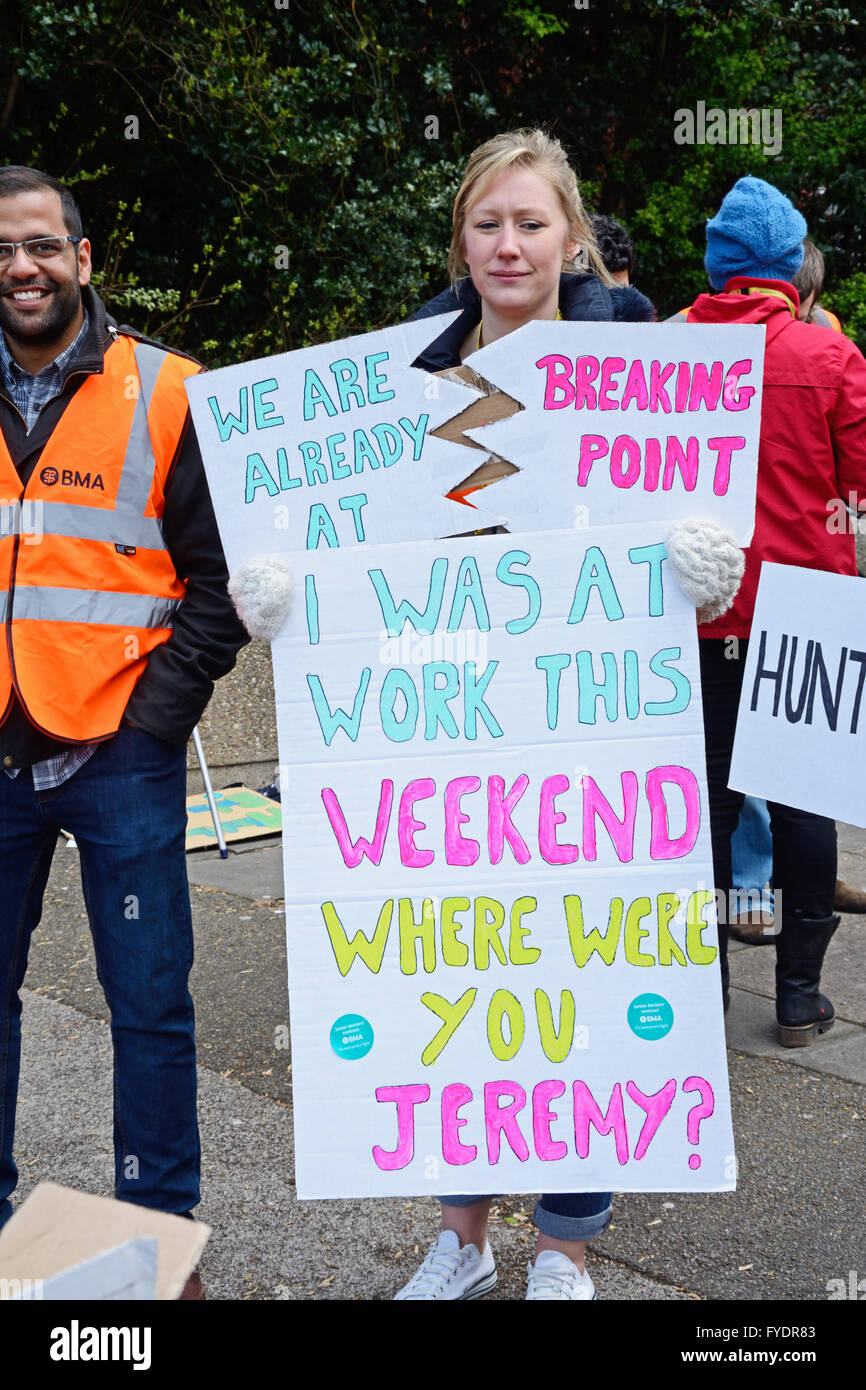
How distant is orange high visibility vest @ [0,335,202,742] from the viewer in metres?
2.45

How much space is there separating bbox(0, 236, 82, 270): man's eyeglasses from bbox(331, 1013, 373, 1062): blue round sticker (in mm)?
1417

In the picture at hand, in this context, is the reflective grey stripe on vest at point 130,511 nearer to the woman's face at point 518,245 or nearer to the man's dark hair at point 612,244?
the woman's face at point 518,245

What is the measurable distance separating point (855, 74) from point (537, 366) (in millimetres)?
10224

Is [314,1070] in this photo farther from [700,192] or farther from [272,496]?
[700,192]

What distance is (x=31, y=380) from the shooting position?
8.42ft

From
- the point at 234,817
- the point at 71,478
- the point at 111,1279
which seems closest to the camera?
the point at 111,1279

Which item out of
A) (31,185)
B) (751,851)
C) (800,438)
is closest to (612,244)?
(800,438)

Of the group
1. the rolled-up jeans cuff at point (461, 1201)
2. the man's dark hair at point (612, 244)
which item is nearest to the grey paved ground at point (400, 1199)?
the rolled-up jeans cuff at point (461, 1201)

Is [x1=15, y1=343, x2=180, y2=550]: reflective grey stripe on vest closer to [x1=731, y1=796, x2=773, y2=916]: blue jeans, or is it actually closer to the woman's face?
the woman's face

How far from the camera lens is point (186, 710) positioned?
8.29 feet

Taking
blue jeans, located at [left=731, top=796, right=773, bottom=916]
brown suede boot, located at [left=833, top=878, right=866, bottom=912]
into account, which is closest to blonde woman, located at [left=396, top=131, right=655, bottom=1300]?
blue jeans, located at [left=731, top=796, right=773, bottom=916]

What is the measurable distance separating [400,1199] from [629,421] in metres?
1.83

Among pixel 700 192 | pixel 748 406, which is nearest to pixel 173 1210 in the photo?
pixel 748 406

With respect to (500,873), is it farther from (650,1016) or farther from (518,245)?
(518,245)
